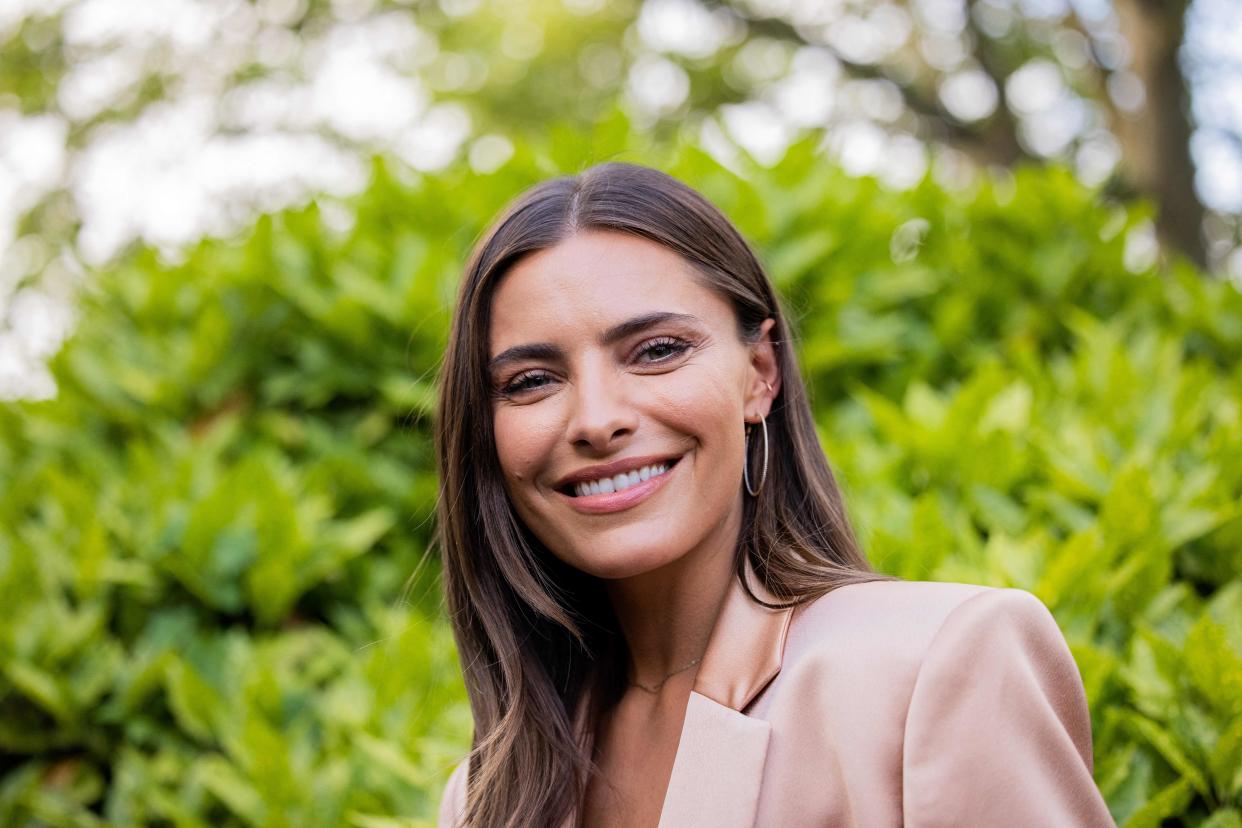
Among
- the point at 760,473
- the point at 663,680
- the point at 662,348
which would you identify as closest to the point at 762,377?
the point at 760,473

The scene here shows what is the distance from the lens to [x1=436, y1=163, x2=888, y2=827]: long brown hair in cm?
232

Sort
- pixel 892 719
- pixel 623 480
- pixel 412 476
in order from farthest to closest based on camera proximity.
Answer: pixel 412 476 → pixel 623 480 → pixel 892 719

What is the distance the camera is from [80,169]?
1243 centimetres

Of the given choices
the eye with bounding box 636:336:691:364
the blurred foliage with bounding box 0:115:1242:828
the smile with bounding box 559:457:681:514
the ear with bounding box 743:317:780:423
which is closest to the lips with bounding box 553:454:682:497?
the smile with bounding box 559:457:681:514

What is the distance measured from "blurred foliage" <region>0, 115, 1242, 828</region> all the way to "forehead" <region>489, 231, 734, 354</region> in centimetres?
80

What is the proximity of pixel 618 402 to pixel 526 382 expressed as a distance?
239 millimetres

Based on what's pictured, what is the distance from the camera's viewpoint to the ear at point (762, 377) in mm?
2414

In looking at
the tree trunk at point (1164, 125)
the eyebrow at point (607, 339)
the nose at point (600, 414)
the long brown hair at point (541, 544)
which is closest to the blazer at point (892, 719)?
the long brown hair at point (541, 544)

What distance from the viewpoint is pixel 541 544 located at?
2.61m

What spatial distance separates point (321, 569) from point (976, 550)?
2177 millimetres

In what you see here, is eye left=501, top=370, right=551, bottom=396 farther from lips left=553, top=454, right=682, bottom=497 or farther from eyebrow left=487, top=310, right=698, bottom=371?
lips left=553, top=454, right=682, bottom=497

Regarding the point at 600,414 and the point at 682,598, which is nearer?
the point at 600,414

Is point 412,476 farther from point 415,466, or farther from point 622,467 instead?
point 622,467

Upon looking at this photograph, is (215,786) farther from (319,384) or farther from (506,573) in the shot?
(319,384)
